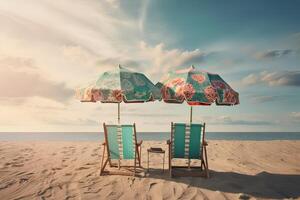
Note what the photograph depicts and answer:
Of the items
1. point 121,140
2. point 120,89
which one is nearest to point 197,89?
point 120,89

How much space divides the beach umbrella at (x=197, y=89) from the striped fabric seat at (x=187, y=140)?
0.62 m

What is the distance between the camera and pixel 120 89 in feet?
21.1

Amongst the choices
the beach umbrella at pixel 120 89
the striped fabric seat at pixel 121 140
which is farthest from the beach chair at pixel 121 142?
the beach umbrella at pixel 120 89

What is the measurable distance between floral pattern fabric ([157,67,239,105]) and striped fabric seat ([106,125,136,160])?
1.21 meters

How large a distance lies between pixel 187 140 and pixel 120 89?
211 centimetres

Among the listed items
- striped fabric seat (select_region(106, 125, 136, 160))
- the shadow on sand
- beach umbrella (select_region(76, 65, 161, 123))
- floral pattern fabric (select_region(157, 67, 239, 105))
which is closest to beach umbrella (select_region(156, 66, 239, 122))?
floral pattern fabric (select_region(157, 67, 239, 105))

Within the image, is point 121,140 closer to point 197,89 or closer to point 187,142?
point 187,142

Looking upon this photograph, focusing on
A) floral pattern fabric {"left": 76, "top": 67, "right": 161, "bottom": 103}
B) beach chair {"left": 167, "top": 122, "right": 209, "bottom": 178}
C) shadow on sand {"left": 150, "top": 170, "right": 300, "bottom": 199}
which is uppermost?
floral pattern fabric {"left": 76, "top": 67, "right": 161, "bottom": 103}

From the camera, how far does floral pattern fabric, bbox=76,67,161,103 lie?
6406 millimetres

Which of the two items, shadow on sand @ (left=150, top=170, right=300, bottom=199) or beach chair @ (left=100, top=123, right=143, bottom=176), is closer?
shadow on sand @ (left=150, top=170, right=300, bottom=199)

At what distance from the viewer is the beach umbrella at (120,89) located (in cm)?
641

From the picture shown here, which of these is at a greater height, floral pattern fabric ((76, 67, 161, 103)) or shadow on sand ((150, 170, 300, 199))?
floral pattern fabric ((76, 67, 161, 103))

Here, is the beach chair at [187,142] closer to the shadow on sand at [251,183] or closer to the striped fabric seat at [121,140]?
the shadow on sand at [251,183]

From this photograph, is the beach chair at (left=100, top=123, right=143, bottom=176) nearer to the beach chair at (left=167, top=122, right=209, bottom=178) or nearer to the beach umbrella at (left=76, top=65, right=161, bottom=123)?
the beach umbrella at (left=76, top=65, right=161, bottom=123)
